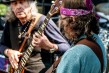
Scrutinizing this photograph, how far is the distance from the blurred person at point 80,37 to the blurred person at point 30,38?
2.62 feet

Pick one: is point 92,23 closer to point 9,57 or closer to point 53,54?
point 53,54

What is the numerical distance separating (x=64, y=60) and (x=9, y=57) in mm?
1353

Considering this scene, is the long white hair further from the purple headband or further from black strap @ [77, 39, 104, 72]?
black strap @ [77, 39, 104, 72]

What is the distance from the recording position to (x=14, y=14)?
347cm

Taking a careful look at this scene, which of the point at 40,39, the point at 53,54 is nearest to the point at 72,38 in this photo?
the point at 40,39

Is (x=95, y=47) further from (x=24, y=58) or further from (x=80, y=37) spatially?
(x=24, y=58)

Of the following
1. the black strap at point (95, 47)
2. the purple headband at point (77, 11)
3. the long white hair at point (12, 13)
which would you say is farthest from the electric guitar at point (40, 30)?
the black strap at point (95, 47)

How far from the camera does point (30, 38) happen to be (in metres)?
3.18

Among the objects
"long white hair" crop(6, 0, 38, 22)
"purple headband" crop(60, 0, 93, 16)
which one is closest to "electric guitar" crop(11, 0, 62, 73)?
"long white hair" crop(6, 0, 38, 22)

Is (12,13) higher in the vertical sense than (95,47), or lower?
lower

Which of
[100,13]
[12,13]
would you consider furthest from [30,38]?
[100,13]

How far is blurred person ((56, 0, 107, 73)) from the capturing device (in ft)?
7.00

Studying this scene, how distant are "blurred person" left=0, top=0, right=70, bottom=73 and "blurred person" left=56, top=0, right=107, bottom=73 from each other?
80cm

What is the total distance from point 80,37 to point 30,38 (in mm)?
1005
